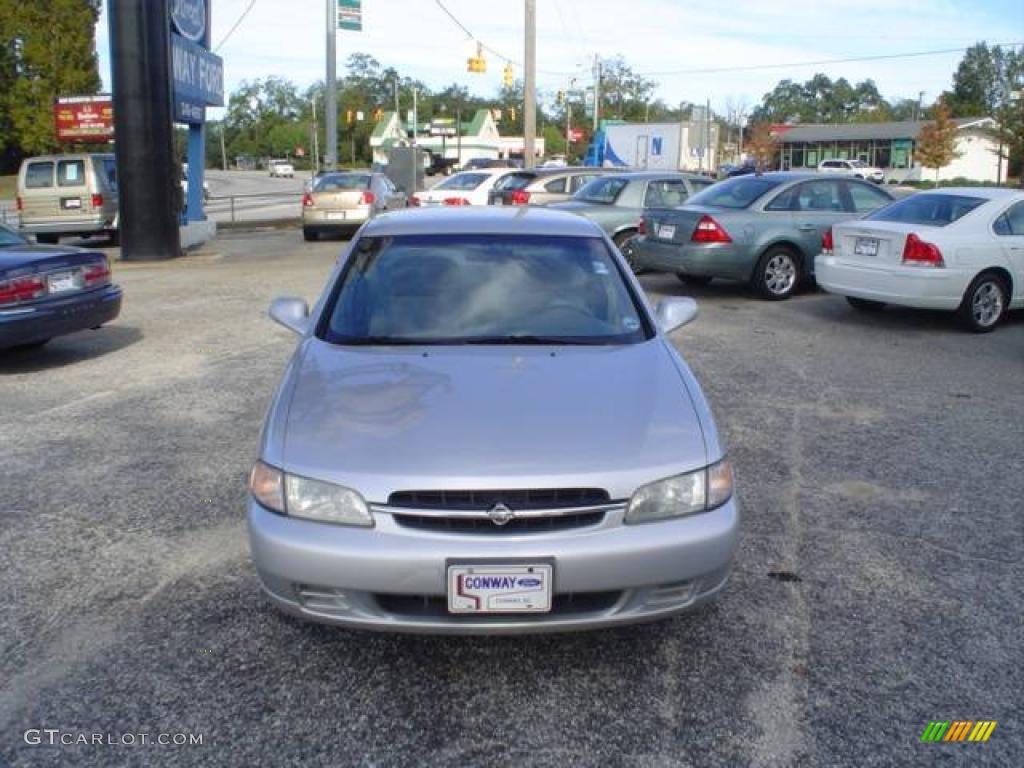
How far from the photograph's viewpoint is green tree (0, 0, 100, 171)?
55.4 metres

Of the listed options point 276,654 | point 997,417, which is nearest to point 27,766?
point 276,654

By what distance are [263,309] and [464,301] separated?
7.65 m

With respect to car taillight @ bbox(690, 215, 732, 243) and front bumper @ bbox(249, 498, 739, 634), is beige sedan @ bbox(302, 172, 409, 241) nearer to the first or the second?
car taillight @ bbox(690, 215, 732, 243)

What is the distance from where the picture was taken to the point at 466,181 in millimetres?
20781

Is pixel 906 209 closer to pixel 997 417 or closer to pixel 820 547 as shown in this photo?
pixel 997 417

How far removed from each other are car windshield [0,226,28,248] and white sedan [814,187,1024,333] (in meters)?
7.89

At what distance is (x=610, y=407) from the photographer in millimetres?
3408

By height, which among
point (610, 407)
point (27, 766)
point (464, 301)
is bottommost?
point (27, 766)

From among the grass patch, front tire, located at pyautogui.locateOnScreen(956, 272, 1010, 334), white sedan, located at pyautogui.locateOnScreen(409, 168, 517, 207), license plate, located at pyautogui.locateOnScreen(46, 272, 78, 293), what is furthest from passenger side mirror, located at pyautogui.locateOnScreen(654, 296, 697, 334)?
the grass patch

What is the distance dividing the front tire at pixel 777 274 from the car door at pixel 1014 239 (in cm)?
260

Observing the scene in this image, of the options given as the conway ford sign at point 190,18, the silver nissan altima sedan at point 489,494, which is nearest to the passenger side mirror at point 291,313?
the silver nissan altima sedan at point 489,494

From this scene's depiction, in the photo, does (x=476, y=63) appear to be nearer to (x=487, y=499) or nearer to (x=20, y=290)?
(x=20, y=290)

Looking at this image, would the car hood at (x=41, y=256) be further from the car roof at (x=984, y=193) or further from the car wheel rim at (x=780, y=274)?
the car roof at (x=984, y=193)

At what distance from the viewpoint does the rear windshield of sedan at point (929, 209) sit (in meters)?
9.78
